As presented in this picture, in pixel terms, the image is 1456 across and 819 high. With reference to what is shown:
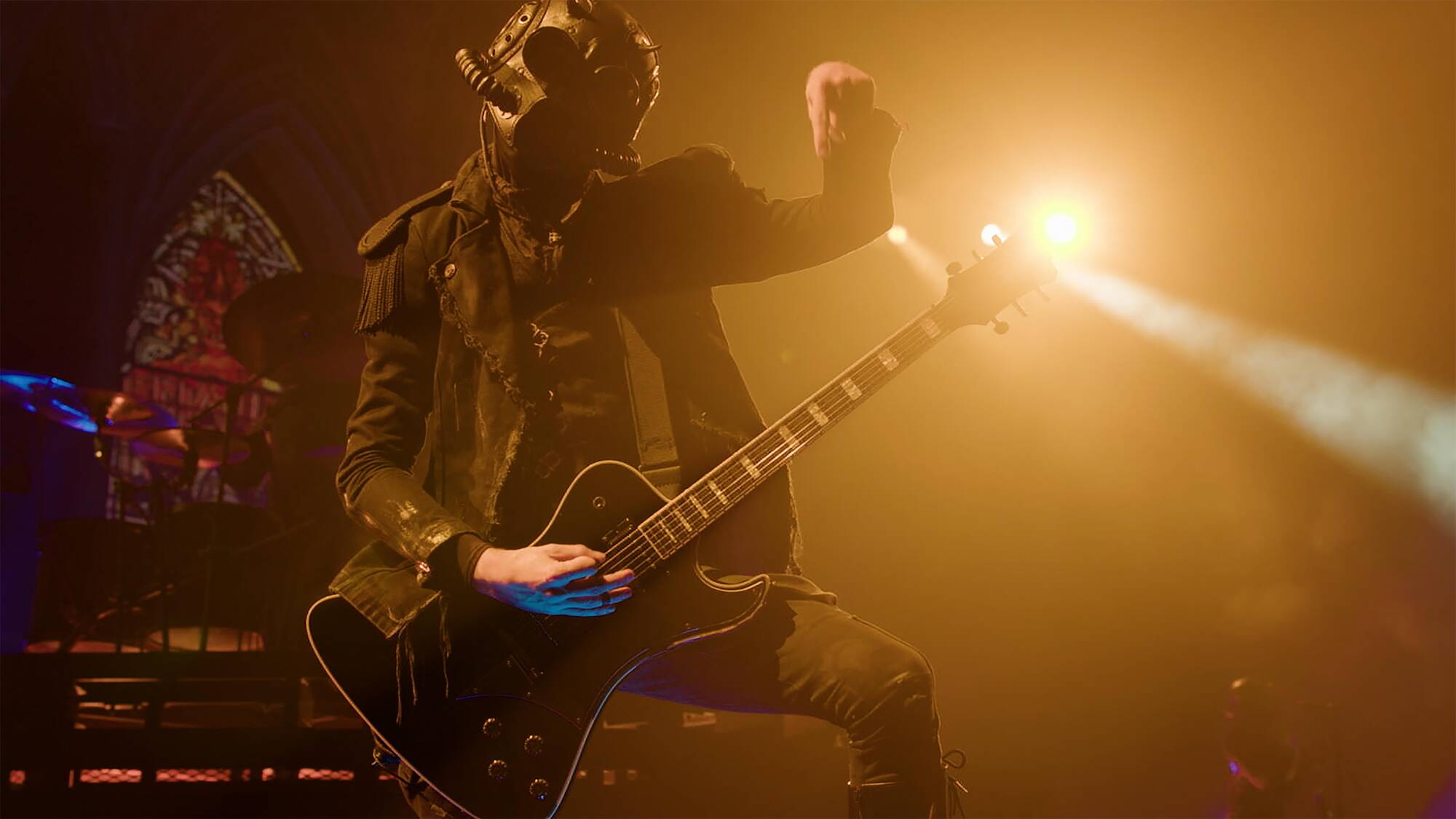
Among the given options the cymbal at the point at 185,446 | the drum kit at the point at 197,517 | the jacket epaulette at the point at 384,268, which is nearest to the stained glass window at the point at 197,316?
the cymbal at the point at 185,446

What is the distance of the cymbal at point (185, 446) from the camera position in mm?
5770

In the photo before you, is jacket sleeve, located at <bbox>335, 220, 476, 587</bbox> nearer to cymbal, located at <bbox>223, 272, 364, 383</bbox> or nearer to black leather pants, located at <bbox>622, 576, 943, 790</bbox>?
black leather pants, located at <bbox>622, 576, 943, 790</bbox>

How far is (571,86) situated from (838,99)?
55 cm

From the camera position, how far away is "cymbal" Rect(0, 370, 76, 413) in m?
5.41

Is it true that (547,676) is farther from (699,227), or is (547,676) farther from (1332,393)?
(1332,393)

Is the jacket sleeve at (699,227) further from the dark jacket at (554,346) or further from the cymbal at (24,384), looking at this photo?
the cymbal at (24,384)

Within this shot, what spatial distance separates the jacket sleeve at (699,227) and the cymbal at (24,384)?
4677 millimetres

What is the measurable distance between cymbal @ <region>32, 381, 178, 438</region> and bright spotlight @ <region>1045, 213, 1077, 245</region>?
5162mm

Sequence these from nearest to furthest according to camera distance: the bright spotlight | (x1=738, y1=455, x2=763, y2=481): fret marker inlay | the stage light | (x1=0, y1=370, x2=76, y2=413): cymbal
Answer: (x1=738, y1=455, x2=763, y2=481): fret marker inlay → (x1=0, y1=370, x2=76, y2=413): cymbal → the bright spotlight → the stage light

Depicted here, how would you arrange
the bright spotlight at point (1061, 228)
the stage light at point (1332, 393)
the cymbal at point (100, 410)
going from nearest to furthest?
1. the cymbal at point (100, 410)
2. the bright spotlight at point (1061, 228)
3. the stage light at point (1332, 393)

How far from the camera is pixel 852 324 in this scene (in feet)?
21.1

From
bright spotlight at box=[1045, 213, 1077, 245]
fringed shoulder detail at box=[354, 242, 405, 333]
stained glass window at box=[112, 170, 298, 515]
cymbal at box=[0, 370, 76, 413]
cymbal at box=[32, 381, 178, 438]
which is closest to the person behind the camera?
fringed shoulder detail at box=[354, 242, 405, 333]

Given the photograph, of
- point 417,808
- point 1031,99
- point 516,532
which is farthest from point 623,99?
point 1031,99

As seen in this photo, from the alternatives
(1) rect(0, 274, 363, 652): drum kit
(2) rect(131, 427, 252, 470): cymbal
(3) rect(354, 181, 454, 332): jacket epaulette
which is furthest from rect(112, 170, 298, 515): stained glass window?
(3) rect(354, 181, 454, 332): jacket epaulette
